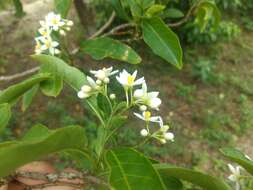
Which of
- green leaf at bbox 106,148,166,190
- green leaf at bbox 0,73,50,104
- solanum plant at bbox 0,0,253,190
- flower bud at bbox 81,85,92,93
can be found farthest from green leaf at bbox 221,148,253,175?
green leaf at bbox 0,73,50,104

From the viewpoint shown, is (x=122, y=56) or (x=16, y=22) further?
(x=16, y=22)

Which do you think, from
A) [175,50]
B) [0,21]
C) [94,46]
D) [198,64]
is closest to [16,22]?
[0,21]

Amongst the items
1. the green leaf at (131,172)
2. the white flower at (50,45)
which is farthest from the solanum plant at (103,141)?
the white flower at (50,45)

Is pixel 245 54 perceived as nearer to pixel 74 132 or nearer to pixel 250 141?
pixel 250 141

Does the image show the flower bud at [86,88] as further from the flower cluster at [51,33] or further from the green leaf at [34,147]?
the flower cluster at [51,33]

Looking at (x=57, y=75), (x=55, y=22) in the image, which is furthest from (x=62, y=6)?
(x=57, y=75)

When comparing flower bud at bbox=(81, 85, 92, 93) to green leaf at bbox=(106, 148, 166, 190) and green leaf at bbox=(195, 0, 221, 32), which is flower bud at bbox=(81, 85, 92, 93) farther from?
green leaf at bbox=(195, 0, 221, 32)
